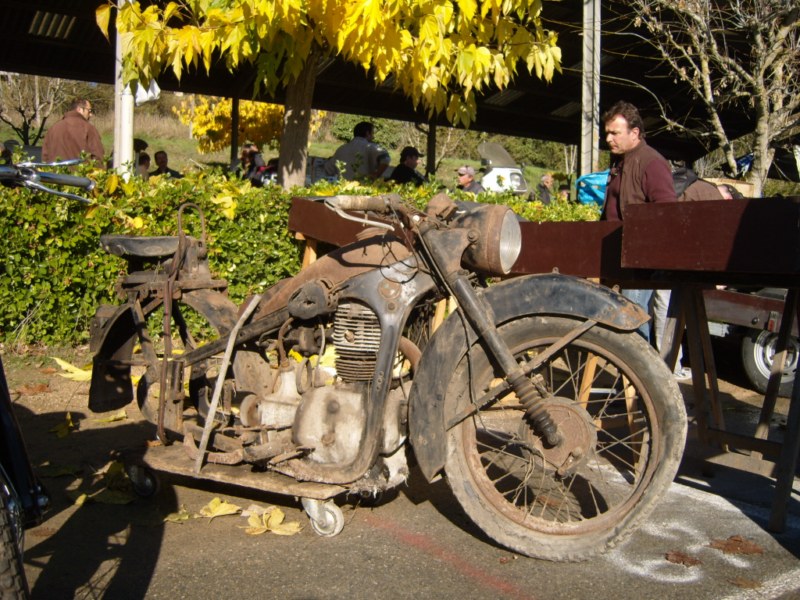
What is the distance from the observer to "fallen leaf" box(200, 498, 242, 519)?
13.8 feet

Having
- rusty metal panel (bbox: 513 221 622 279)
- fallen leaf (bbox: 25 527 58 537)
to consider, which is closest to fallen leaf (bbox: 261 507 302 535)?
fallen leaf (bbox: 25 527 58 537)

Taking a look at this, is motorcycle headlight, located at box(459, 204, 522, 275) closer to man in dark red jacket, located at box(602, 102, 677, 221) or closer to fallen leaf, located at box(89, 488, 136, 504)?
man in dark red jacket, located at box(602, 102, 677, 221)

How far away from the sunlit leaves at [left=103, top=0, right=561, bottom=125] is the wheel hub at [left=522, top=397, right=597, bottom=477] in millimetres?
3172

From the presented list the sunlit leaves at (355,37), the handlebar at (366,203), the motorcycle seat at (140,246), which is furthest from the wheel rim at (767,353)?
the motorcycle seat at (140,246)

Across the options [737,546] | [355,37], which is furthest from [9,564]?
[355,37]

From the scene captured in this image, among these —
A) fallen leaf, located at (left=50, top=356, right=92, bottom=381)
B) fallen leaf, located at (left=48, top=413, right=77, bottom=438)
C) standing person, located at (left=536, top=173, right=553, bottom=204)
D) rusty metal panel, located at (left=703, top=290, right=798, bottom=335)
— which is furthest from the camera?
standing person, located at (left=536, top=173, right=553, bottom=204)

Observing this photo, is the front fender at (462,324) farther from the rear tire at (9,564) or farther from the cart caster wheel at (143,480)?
the rear tire at (9,564)

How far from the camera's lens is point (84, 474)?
4.76 metres

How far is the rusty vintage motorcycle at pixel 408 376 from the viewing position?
365 cm

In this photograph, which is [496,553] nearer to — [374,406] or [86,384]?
[374,406]

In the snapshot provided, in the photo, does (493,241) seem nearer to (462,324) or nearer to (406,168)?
(462,324)

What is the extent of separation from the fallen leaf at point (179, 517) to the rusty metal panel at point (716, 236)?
7.83 ft

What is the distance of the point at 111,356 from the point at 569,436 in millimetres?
2441

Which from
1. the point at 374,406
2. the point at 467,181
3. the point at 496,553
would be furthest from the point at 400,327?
the point at 467,181
